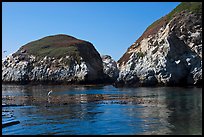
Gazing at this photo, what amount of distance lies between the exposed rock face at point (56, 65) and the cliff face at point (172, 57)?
23305mm

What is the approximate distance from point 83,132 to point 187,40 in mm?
62387

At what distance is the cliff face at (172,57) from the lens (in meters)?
65.8

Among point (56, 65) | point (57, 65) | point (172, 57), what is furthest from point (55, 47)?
point (172, 57)

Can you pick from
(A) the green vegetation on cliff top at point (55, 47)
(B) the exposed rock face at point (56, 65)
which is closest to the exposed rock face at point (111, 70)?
(B) the exposed rock face at point (56, 65)

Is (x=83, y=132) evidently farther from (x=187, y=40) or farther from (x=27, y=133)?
(x=187, y=40)

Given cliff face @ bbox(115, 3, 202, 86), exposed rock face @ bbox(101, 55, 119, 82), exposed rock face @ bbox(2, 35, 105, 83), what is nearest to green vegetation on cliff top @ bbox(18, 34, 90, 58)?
exposed rock face @ bbox(2, 35, 105, 83)

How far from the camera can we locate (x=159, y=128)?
19.0 m

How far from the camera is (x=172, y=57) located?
68.8 metres

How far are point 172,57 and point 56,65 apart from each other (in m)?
51.0

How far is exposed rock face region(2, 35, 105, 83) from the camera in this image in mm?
100287

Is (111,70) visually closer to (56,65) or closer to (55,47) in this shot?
(56,65)

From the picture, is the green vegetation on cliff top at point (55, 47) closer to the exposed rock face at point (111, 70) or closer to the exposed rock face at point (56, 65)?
the exposed rock face at point (56, 65)

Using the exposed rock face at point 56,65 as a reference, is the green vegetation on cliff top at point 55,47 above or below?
above

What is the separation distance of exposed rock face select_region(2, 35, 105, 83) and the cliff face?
2330cm
